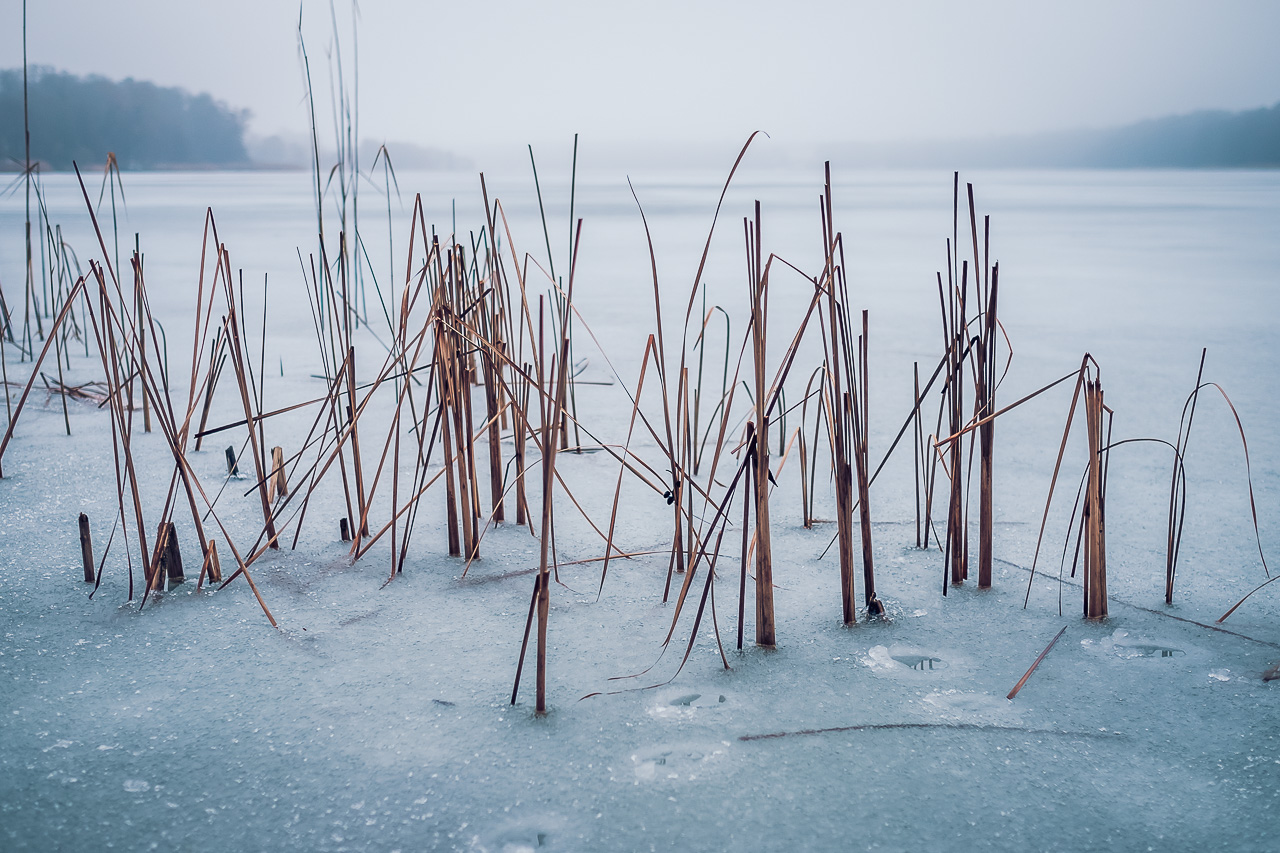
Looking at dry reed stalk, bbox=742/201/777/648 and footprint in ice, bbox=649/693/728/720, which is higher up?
dry reed stalk, bbox=742/201/777/648

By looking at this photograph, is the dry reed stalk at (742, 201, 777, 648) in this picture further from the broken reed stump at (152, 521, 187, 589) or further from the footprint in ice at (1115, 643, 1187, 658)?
the broken reed stump at (152, 521, 187, 589)

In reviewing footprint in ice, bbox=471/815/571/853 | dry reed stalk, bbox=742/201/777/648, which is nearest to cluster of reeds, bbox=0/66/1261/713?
dry reed stalk, bbox=742/201/777/648

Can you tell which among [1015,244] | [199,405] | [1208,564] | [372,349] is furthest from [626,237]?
[1208,564]

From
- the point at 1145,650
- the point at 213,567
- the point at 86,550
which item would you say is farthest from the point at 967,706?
the point at 86,550

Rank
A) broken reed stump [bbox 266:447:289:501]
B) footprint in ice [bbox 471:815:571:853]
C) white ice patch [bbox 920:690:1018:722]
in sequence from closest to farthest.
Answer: footprint in ice [bbox 471:815:571:853] < white ice patch [bbox 920:690:1018:722] < broken reed stump [bbox 266:447:289:501]

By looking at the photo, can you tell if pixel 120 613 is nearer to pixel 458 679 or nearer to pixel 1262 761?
pixel 458 679

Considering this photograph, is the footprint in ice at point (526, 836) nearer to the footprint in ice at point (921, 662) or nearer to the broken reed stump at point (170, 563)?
the footprint in ice at point (921, 662)

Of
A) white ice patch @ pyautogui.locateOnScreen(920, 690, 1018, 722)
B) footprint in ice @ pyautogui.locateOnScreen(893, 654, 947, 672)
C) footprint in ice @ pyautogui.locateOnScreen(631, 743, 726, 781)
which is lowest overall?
footprint in ice @ pyautogui.locateOnScreen(631, 743, 726, 781)

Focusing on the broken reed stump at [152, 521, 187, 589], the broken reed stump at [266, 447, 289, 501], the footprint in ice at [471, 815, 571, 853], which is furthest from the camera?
the broken reed stump at [266, 447, 289, 501]

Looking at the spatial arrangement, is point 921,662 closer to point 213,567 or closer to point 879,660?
point 879,660

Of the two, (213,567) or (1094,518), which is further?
(213,567)

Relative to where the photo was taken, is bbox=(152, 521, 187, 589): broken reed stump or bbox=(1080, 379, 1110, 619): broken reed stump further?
bbox=(152, 521, 187, 589): broken reed stump

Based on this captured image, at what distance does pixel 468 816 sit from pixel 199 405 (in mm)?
1590

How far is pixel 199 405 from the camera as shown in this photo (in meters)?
1.95
